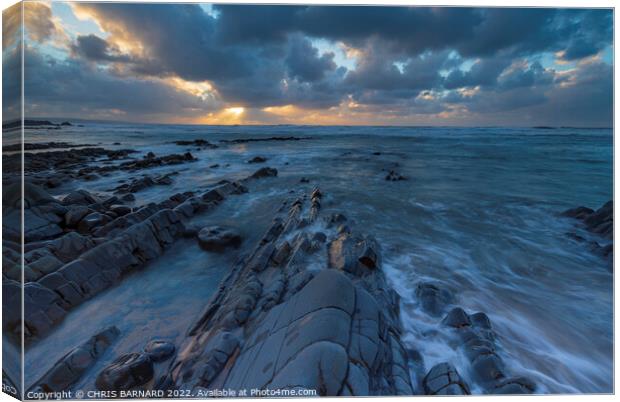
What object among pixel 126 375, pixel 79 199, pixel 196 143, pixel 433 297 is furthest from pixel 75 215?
pixel 196 143

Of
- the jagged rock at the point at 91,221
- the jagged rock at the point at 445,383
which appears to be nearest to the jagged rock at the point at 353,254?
the jagged rock at the point at 445,383

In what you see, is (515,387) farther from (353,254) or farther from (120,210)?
(120,210)

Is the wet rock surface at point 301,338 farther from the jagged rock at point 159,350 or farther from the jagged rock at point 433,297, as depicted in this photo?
the jagged rock at point 433,297

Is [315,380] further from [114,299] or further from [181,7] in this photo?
[181,7]

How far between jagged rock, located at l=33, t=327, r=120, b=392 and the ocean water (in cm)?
11

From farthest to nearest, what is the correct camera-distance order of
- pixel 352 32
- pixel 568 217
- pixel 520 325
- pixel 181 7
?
1. pixel 568 217
2. pixel 352 32
3. pixel 181 7
4. pixel 520 325

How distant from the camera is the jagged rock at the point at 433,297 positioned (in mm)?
3525

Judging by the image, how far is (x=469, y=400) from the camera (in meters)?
2.61

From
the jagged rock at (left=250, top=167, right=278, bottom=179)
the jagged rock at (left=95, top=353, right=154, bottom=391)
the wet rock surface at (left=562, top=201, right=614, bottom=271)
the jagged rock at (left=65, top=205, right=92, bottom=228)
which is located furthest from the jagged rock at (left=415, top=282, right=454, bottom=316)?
the jagged rock at (left=250, top=167, right=278, bottom=179)

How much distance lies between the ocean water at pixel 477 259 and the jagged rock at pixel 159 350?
0.21m

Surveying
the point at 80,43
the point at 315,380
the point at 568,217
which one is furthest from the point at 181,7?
the point at 568,217

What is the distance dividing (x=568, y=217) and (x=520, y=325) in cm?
373

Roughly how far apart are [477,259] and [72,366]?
530 centimetres

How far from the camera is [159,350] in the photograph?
10.1 feet
